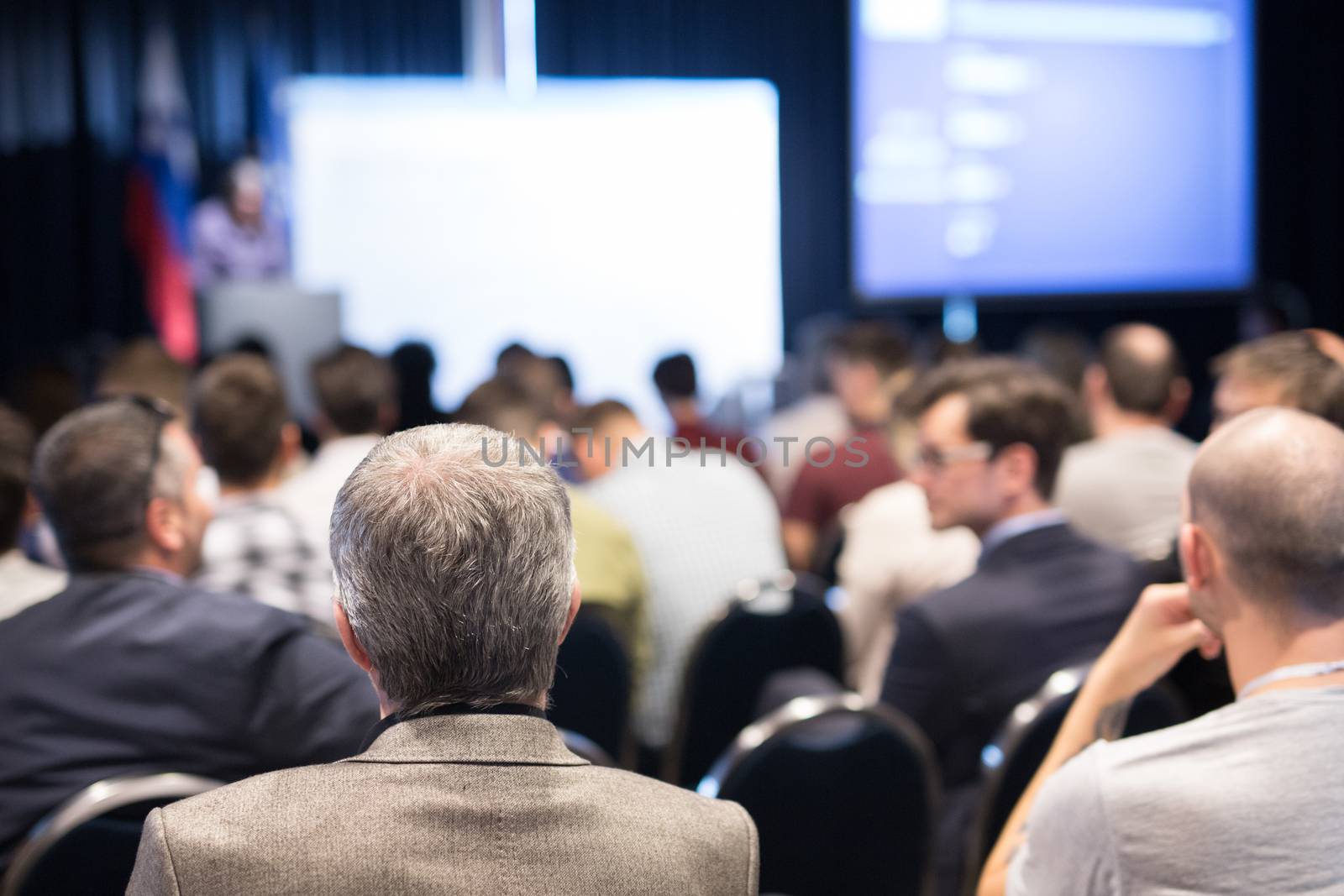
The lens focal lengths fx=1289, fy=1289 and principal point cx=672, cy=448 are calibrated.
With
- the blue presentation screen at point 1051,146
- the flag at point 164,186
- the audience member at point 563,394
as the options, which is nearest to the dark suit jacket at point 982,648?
the audience member at point 563,394

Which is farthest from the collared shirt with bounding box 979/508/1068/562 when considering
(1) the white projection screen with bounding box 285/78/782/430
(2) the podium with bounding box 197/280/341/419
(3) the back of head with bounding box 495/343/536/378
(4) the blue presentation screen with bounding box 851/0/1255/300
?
(4) the blue presentation screen with bounding box 851/0/1255/300

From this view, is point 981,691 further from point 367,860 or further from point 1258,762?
point 367,860

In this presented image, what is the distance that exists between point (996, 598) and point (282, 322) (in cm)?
463

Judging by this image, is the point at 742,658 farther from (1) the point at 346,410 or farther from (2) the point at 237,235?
(2) the point at 237,235

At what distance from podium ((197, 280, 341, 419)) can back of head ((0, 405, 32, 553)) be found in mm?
3366

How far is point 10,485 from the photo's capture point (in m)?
2.60

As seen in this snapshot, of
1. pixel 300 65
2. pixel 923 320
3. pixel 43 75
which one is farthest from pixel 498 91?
pixel 923 320

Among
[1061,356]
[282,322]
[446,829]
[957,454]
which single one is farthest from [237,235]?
[446,829]

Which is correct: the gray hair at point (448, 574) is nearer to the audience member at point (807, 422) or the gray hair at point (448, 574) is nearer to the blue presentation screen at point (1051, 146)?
the audience member at point (807, 422)

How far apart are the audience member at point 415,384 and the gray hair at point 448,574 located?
3.37 metres

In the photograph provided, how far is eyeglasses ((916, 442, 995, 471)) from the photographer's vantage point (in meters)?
2.81

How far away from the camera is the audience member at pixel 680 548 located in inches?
138

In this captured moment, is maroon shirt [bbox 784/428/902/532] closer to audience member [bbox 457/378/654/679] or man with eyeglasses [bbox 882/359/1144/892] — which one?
audience member [bbox 457/378/654/679]

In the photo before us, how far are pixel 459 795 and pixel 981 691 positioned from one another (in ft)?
4.75
